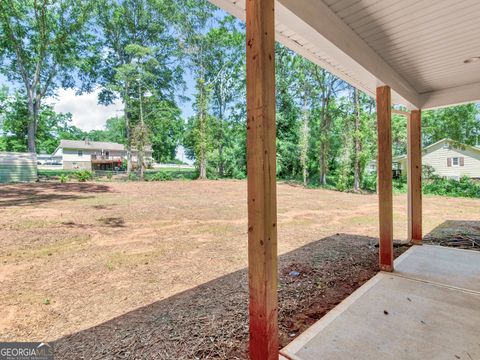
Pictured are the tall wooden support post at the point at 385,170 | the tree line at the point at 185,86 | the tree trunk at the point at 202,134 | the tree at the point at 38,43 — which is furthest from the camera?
the tree trunk at the point at 202,134

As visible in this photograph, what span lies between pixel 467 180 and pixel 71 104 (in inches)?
1102

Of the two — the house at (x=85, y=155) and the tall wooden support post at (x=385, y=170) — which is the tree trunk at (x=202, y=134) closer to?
the tall wooden support post at (x=385, y=170)

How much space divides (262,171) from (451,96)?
3.99 m

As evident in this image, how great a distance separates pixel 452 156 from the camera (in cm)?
1570

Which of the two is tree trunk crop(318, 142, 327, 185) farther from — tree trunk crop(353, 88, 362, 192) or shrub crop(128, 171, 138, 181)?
shrub crop(128, 171, 138, 181)

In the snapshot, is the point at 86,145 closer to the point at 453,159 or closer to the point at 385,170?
the point at 385,170

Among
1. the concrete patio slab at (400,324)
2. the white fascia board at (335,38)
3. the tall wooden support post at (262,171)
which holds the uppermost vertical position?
the white fascia board at (335,38)

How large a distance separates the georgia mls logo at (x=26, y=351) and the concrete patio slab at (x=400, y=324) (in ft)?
5.25

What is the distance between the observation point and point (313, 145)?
613 inches

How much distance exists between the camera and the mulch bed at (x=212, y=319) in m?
1.66

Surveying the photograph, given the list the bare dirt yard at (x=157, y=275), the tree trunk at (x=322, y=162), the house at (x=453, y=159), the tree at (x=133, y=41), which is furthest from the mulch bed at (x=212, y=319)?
the tree at (x=133, y=41)

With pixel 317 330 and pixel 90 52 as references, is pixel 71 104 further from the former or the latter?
pixel 317 330

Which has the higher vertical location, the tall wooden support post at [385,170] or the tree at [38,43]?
the tree at [38,43]

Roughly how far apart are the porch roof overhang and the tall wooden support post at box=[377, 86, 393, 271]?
23 cm
